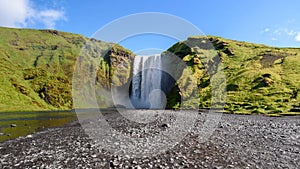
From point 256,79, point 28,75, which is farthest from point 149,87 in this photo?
point 28,75

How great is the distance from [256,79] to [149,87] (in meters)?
42.8

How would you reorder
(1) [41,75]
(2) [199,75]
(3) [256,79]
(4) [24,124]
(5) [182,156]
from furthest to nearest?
(1) [41,75] → (2) [199,75] → (3) [256,79] → (4) [24,124] → (5) [182,156]

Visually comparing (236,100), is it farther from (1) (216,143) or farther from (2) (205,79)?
(1) (216,143)

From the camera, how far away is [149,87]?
9538cm

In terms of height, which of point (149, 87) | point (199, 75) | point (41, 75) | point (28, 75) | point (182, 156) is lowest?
point (182, 156)

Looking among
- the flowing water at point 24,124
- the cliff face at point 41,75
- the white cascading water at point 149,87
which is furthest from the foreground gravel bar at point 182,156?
the cliff face at point 41,75

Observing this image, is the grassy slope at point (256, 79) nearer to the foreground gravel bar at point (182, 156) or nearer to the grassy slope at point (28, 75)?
the foreground gravel bar at point (182, 156)

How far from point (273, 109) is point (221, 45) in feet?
241

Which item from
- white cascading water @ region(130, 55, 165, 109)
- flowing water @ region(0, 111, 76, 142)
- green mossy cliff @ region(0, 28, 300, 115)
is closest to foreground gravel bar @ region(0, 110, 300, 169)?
flowing water @ region(0, 111, 76, 142)

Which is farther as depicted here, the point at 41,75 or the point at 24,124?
the point at 41,75

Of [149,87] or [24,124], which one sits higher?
[149,87]

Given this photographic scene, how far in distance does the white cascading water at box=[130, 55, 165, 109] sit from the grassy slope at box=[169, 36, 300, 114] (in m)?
16.0

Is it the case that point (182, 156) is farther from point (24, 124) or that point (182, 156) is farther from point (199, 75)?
point (199, 75)

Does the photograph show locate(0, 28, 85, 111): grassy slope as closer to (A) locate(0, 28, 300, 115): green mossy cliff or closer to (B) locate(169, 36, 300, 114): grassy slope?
(A) locate(0, 28, 300, 115): green mossy cliff
